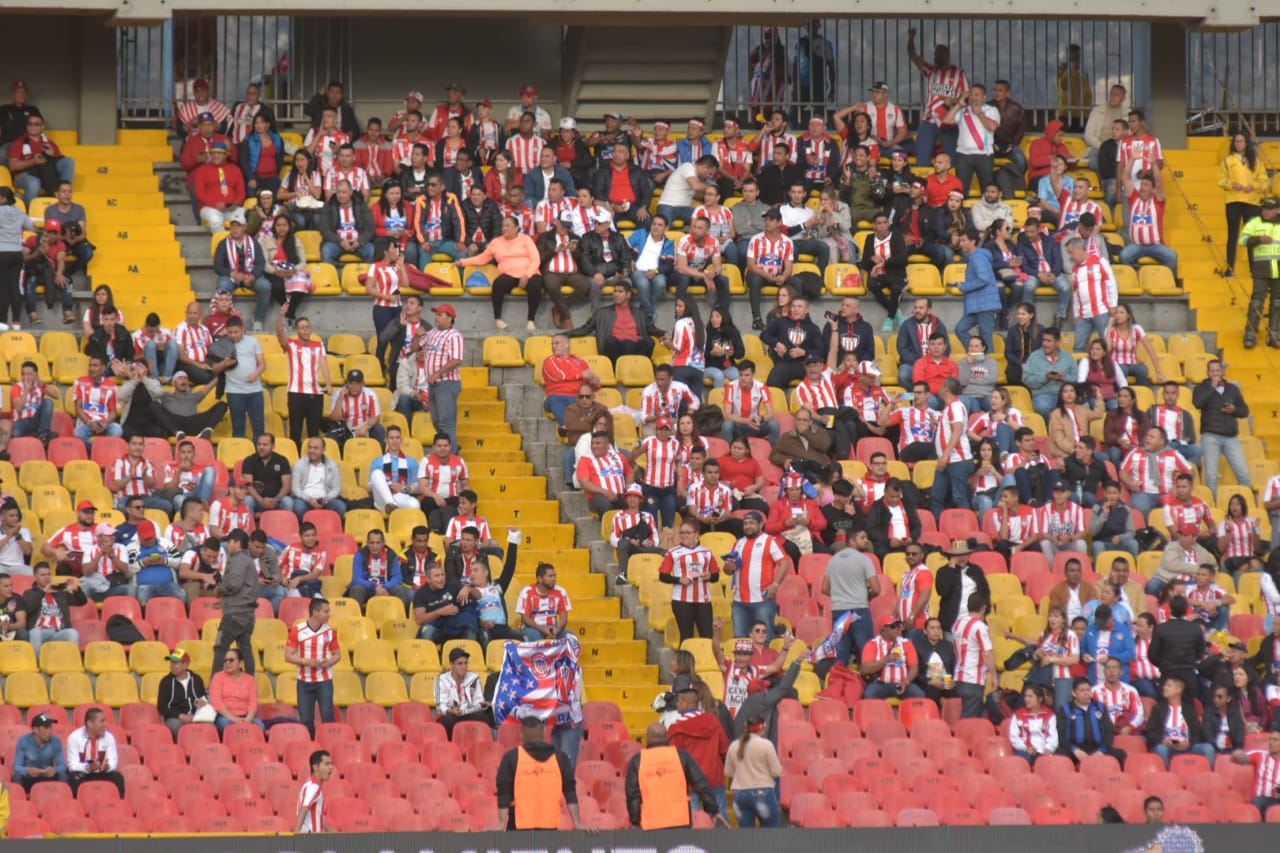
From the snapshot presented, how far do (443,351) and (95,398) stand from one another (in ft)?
10.2

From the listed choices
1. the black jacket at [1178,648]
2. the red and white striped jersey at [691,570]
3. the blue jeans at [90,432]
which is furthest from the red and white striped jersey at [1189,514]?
the blue jeans at [90,432]

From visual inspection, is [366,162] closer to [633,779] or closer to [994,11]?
[994,11]

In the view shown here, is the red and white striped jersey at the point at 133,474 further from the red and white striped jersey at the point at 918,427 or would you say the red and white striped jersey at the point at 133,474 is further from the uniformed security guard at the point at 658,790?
the red and white striped jersey at the point at 918,427

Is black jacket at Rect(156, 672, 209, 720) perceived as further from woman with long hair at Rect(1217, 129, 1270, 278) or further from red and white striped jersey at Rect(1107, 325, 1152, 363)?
woman with long hair at Rect(1217, 129, 1270, 278)

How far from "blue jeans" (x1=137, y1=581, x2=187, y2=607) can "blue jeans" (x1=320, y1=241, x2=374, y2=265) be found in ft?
17.5

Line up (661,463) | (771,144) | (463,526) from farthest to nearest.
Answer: (771,144), (661,463), (463,526)

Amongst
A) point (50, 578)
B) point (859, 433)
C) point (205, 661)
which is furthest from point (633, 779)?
point (859, 433)

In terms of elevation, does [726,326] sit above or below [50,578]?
above

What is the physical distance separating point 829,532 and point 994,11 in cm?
732

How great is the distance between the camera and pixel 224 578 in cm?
1872

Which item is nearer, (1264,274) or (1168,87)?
(1264,274)

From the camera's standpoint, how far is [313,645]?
18.1 metres

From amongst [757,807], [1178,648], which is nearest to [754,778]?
[757,807]

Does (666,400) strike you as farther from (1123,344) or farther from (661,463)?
(1123,344)
